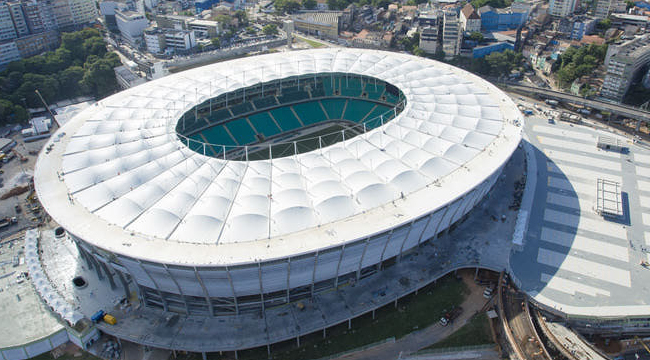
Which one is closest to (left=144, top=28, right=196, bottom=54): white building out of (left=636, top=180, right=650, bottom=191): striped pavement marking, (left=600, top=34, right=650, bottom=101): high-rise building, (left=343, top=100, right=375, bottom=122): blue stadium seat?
(left=343, top=100, right=375, bottom=122): blue stadium seat

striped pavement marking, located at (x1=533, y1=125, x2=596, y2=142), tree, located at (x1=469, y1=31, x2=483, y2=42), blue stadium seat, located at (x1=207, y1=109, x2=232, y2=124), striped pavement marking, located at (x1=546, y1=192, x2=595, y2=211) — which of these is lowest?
striped pavement marking, located at (x1=546, y1=192, x2=595, y2=211)

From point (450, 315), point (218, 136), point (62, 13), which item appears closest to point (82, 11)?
point (62, 13)

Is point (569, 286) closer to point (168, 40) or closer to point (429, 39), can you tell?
point (429, 39)

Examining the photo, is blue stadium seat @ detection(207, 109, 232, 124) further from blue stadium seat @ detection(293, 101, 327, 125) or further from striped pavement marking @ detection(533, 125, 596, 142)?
striped pavement marking @ detection(533, 125, 596, 142)

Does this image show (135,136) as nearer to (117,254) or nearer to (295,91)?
(117,254)

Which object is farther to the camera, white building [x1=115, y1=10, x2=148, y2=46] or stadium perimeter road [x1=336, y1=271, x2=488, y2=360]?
white building [x1=115, y1=10, x2=148, y2=46]

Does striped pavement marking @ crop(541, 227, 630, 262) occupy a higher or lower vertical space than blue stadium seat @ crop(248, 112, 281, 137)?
lower

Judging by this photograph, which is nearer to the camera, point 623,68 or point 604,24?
point 623,68
